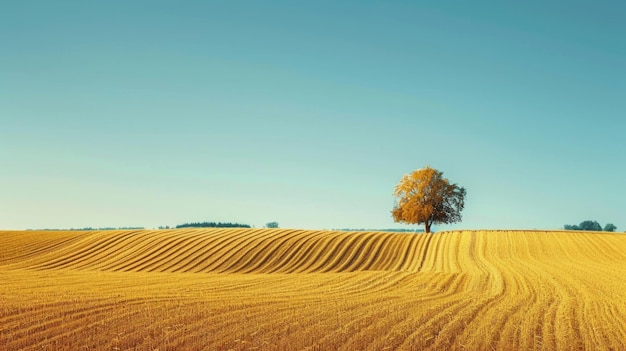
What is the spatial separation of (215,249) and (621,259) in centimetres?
3380

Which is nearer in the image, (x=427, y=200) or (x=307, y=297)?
(x=307, y=297)

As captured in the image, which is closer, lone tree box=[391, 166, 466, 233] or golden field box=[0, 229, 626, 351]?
golden field box=[0, 229, 626, 351]

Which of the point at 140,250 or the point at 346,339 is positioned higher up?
the point at 140,250

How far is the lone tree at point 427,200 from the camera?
232ft

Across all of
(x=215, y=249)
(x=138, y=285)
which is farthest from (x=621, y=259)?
(x=138, y=285)

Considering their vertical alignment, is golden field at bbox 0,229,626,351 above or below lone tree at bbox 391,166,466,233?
below

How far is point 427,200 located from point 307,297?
50.8 metres

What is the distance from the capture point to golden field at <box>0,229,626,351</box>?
1449 cm

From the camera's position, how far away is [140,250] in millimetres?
46438

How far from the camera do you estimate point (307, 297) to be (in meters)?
22.6

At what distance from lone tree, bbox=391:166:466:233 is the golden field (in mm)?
18503

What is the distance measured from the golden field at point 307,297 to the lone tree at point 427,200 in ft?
60.7

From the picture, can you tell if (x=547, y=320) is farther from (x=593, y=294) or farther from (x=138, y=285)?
(x=138, y=285)

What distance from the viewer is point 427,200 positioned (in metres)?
71.1
